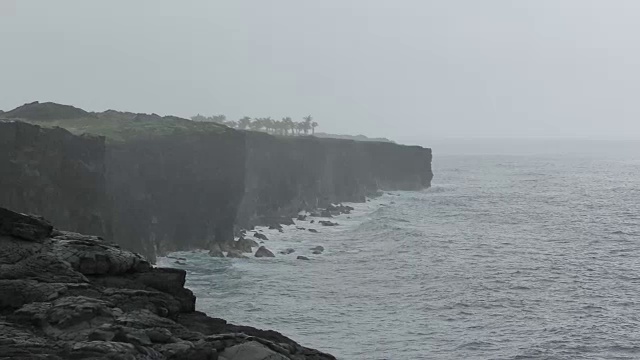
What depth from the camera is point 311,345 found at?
1715 inches

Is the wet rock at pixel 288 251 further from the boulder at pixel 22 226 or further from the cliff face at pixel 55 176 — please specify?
the boulder at pixel 22 226

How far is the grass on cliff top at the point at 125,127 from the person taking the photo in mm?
75244

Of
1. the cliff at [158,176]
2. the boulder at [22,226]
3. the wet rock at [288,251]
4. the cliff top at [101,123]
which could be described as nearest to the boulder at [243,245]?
the cliff at [158,176]

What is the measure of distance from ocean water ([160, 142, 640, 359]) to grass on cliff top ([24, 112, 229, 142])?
16498 mm

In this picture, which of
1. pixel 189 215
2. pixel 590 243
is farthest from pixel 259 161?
pixel 590 243

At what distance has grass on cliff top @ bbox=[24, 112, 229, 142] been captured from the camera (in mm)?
75244

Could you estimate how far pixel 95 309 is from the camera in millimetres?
17156

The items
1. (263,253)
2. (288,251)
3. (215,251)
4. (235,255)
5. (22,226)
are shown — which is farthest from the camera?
(288,251)

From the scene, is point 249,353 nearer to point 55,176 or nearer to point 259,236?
point 55,176

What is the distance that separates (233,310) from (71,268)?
33942 mm

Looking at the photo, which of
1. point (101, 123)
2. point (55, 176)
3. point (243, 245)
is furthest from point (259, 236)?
point (55, 176)

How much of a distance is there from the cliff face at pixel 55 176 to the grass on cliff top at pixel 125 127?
53.6 ft

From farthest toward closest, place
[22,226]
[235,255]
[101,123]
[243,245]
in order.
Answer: [101,123]
[243,245]
[235,255]
[22,226]

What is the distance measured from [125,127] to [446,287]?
1834 inches
